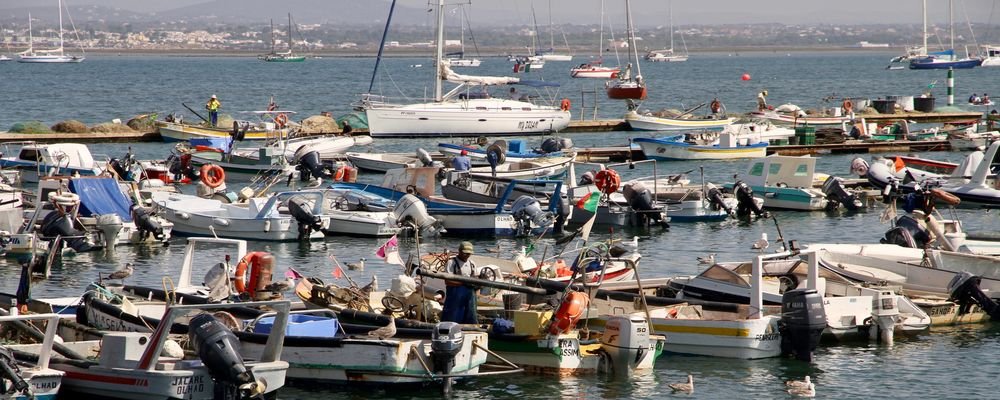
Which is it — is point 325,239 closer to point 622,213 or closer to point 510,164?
point 622,213

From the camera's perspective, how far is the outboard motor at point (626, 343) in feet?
67.8

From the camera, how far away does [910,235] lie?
30188 millimetres

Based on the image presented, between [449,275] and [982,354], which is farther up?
[449,275]

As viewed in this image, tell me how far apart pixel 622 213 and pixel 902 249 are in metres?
11.3

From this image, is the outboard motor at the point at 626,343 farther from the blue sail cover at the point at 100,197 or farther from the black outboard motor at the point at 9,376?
the blue sail cover at the point at 100,197

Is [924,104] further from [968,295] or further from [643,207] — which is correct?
[968,295]

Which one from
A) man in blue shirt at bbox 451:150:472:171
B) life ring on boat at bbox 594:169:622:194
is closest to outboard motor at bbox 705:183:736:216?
life ring on boat at bbox 594:169:622:194

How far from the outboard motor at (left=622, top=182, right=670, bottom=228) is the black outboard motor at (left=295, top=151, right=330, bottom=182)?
14.9 metres

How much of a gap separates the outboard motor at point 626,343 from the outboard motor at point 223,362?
566 centimetres

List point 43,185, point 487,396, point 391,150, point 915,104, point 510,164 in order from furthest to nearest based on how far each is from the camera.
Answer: point 915,104 → point 391,150 → point 510,164 → point 43,185 → point 487,396

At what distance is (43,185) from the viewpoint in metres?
35.0

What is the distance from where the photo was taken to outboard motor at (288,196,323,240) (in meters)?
35.6

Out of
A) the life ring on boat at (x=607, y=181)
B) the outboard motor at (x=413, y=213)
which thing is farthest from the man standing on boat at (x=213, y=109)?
the life ring on boat at (x=607, y=181)

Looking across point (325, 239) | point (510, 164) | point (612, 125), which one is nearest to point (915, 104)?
point (612, 125)
